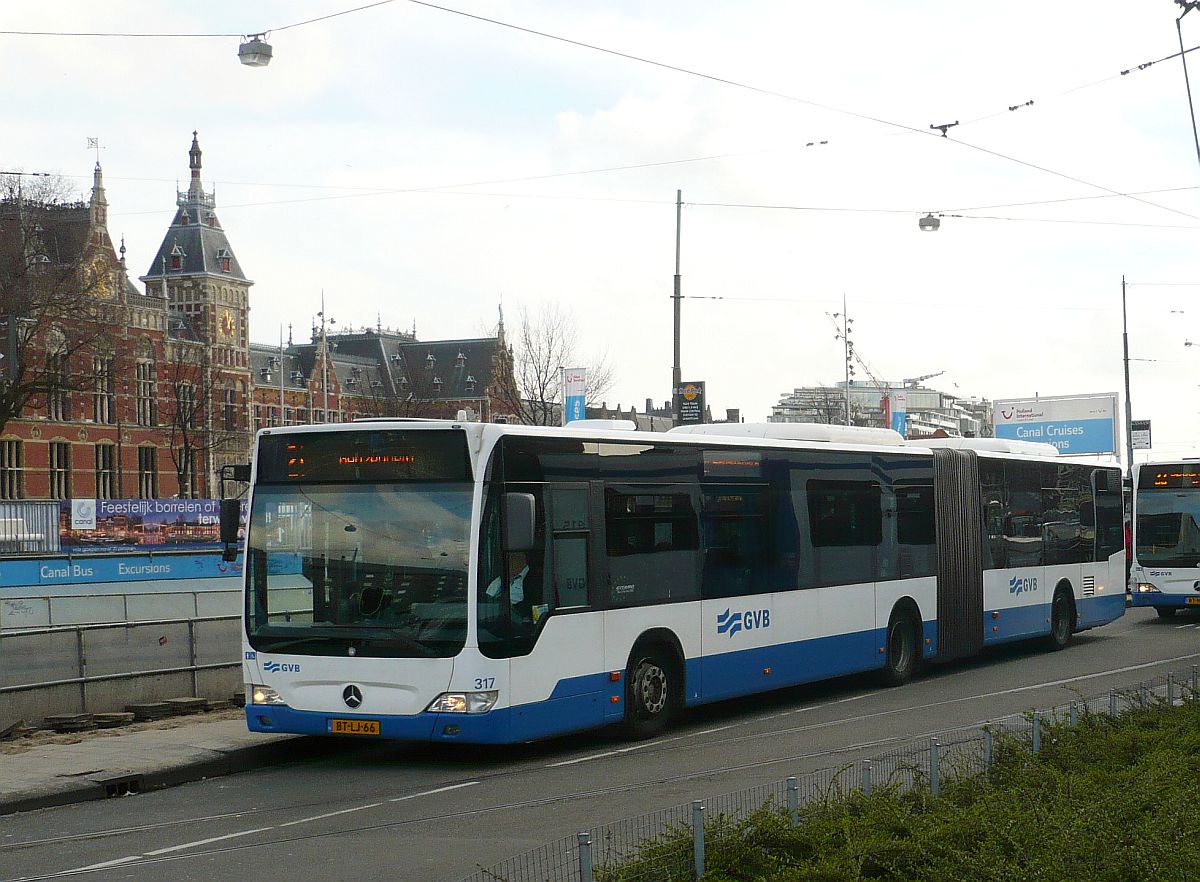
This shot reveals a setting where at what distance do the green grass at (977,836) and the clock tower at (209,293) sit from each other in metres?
88.1

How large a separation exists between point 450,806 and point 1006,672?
1144 cm

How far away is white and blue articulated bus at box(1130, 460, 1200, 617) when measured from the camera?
28078 millimetres

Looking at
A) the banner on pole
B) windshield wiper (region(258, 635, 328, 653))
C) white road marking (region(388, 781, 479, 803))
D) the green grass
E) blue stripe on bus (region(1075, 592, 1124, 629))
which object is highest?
the banner on pole

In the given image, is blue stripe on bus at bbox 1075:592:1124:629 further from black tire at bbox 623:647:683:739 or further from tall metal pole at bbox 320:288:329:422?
tall metal pole at bbox 320:288:329:422

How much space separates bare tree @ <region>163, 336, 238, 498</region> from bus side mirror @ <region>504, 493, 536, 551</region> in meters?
70.4

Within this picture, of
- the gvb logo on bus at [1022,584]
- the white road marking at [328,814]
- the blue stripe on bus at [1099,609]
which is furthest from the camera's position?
the blue stripe on bus at [1099,609]

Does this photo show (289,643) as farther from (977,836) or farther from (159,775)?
(977,836)

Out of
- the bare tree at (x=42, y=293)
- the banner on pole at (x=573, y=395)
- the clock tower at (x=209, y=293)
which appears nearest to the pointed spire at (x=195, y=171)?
the clock tower at (x=209, y=293)

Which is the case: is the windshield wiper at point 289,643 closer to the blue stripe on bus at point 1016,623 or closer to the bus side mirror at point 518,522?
the bus side mirror at point 518,522

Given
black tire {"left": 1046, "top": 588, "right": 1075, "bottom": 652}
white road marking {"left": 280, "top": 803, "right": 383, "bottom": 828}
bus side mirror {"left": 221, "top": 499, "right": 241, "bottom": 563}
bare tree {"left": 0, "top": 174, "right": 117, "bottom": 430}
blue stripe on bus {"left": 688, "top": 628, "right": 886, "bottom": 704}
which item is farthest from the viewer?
bare tree {"left": 0, "top": 174, "right": 117, "bottom": 430}

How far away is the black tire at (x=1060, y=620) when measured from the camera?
75.6 ft

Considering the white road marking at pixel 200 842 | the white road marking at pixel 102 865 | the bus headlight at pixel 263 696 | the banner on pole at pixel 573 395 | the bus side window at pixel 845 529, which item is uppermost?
the banner on pole at pixel 573 395

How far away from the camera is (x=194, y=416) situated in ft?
275

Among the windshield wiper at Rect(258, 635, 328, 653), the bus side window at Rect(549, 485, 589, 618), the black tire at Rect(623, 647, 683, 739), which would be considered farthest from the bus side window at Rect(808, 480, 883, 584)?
the windshield wiper at Rect(258, 635, 328, 653)
